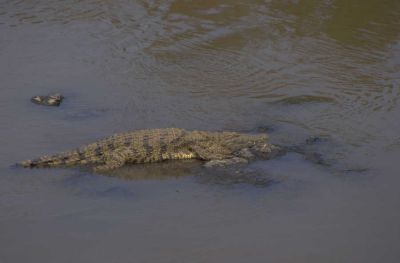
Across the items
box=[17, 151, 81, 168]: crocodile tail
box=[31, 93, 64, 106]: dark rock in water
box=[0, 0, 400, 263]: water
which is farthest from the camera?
box=[31, 93, 64, 106]: dark rock in water

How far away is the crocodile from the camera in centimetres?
786

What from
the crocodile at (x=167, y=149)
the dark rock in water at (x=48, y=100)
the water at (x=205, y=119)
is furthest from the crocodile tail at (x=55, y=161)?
the dark rock in water at (x=48, y=100)

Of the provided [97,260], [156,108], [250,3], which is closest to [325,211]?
[97,260]

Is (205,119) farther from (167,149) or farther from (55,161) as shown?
(55,161)

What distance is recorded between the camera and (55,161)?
7.72m

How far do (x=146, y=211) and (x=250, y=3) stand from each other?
8.60 m

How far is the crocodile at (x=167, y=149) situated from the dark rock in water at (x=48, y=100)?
1.89 m

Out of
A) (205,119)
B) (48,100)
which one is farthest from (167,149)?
(48,100)

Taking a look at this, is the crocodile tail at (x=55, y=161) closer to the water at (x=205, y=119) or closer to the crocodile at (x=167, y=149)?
the crocodile at (x=167, y=149)

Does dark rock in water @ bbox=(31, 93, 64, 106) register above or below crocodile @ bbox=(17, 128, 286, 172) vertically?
below

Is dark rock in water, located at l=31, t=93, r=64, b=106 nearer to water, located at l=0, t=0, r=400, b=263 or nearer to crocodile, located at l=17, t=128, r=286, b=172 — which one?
water, located at l=0, t=0, r=400, b=263

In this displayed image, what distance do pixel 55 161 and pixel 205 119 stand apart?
244cm

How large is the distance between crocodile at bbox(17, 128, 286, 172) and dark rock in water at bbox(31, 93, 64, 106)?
1893mm

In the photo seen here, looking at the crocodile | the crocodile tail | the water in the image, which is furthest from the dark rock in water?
the crocodile tail
